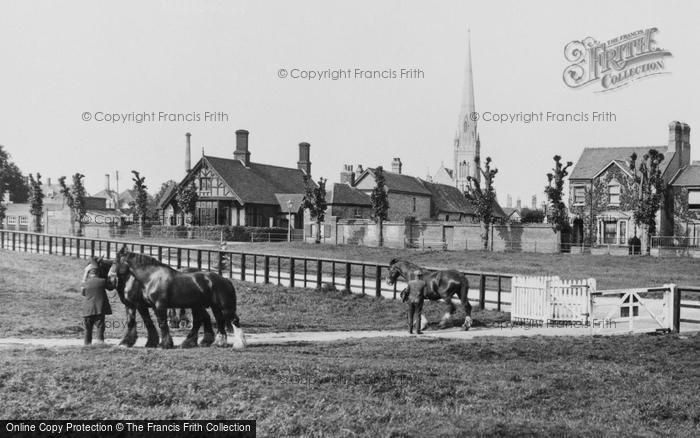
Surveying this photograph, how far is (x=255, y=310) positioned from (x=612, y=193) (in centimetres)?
3903

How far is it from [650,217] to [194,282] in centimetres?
4004

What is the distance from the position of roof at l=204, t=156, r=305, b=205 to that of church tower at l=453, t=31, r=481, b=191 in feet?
→ 256

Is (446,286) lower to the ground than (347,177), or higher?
lower

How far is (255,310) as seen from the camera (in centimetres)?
2073

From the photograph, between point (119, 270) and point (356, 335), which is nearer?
point (119, 270)

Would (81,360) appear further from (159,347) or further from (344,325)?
(344,325)

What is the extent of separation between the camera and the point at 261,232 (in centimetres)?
5703

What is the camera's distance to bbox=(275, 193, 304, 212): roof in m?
63.6

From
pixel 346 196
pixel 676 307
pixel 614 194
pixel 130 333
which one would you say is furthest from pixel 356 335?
pixel 346 196

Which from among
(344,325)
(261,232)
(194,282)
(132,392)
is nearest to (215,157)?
(261,232)

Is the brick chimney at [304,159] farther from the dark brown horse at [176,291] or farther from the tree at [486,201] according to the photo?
the dark brown horse at [176,291]

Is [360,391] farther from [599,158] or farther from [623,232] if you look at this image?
[599,158]

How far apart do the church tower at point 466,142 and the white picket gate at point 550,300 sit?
12535cm

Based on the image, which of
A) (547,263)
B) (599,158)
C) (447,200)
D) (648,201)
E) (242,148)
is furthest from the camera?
(447,200)
